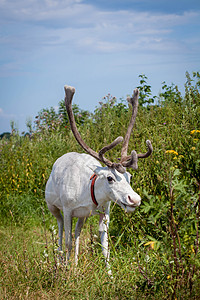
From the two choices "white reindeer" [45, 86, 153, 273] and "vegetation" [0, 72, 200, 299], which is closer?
"vegetation" [0, 72, 200, 299]

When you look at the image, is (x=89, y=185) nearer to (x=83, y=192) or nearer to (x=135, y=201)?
(x=83, y=192)

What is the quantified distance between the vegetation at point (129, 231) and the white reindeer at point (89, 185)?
0.75ft

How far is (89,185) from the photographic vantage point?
4.20 m

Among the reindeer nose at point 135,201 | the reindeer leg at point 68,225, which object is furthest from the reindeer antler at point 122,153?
the reindeer leg at point 68,225

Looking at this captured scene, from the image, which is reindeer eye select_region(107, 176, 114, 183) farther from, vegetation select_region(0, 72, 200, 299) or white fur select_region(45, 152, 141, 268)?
vegetation select_region(0, 72, 200, 299)

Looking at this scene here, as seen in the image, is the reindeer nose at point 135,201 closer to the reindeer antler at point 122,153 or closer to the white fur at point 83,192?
the white fur at point 83,192

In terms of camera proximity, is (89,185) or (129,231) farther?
(129,231)

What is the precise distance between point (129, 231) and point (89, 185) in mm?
771

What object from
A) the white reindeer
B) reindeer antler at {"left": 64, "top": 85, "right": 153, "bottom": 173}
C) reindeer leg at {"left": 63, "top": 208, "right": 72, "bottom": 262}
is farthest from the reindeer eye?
reindeer leg at {"left": 63, "top": 208, "right": 72, "bottom": 262}

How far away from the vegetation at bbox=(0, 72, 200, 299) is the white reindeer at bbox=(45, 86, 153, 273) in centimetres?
23

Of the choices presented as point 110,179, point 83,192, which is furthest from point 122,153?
point 83,192

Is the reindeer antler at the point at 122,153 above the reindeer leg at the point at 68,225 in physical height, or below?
above

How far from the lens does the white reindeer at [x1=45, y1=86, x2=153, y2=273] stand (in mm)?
3809

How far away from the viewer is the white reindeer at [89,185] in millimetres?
3809
